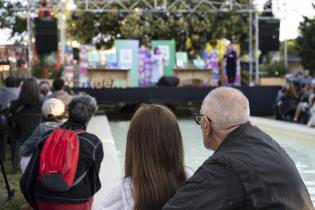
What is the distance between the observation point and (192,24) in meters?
31.7

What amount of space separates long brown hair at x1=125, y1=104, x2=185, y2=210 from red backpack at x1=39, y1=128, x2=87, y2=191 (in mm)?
1306

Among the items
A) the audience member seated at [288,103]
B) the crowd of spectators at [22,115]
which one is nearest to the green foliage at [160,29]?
the audience member seated at [288,103]

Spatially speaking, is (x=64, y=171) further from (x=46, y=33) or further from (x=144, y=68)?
(x=144, y=68)

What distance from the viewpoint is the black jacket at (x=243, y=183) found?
75.6 inches

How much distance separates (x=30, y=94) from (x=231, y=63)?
13.8 m

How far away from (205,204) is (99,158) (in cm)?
213

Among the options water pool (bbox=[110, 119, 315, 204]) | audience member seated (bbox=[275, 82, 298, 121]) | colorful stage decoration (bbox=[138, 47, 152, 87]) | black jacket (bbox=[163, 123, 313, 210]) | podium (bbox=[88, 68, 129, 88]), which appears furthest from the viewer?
colorful stage decoration (bbox=[138, 47, 152, 87])

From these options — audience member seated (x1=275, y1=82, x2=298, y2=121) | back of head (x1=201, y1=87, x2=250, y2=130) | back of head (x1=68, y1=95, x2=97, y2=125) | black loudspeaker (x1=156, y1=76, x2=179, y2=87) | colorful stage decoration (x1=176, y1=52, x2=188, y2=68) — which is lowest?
audience member seated (x1=275, y1=82, x2=298, y2=121)

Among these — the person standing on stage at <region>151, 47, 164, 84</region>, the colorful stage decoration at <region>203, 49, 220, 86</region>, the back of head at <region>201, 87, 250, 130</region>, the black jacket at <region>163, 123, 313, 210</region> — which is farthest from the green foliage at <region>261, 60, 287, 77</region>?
the black jacket at <region>163, 123, 313, 210</region>

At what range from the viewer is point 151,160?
2436mm

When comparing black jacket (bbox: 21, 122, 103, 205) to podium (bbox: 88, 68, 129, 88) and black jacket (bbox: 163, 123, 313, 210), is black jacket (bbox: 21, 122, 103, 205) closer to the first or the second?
black jacket (bbox: 163, 123, 313, 210)

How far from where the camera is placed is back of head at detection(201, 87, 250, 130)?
7.06 feet

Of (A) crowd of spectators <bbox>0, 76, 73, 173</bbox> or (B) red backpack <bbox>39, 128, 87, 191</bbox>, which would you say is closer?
(B) red backpack <bbox>39, 128, 87, 191</bbox>

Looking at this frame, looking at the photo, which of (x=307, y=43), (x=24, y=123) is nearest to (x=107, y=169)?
(x=24, y=123)
